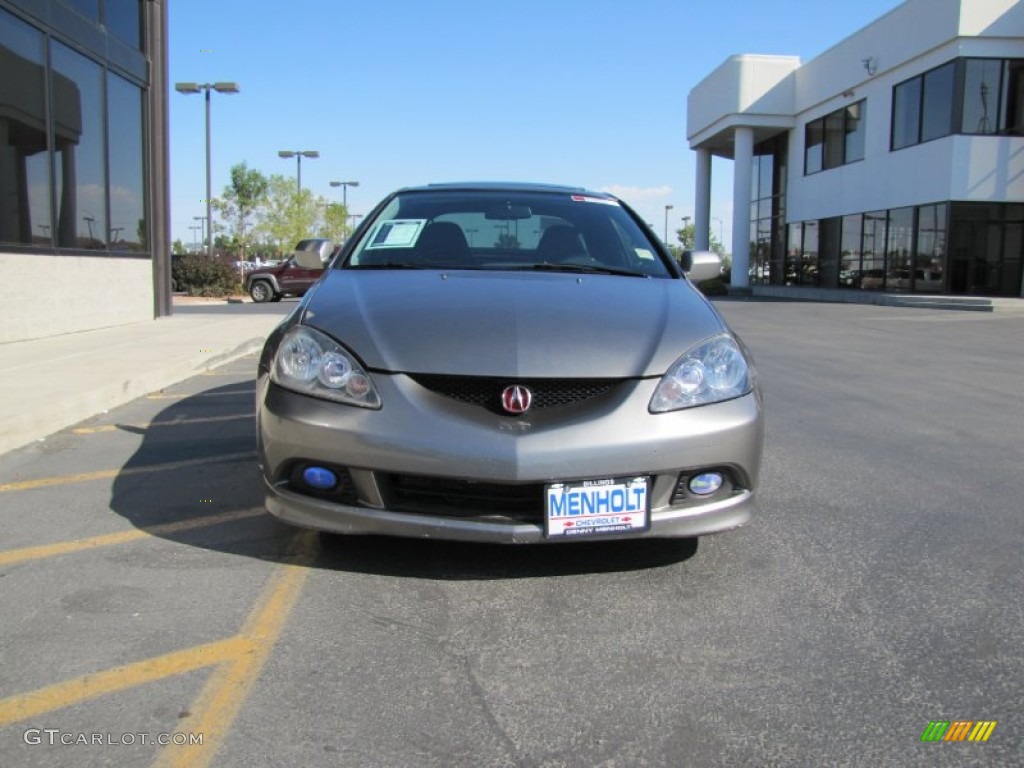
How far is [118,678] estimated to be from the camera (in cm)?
248

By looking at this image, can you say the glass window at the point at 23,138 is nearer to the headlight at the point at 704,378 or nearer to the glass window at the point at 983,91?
the headlight at the point at 704,378

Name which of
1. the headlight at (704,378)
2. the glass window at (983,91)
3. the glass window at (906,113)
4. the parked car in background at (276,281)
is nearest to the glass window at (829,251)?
the glass window at (906,113)

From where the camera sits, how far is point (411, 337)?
3.10 meters

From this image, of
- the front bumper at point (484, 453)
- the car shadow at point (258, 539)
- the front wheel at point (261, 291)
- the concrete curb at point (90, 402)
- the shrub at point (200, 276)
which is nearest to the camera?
the front bumper at point (484, 453)

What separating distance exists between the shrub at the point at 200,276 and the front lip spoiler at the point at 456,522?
27069mm

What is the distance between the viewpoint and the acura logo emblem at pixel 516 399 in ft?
9.61

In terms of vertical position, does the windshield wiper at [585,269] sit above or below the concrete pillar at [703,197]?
below

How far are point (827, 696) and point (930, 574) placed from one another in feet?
3.86

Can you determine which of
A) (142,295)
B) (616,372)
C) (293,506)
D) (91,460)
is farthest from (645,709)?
(142,295)

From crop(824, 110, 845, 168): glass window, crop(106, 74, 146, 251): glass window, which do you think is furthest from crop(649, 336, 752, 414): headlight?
crop(824, 110, 845, 168): glass window

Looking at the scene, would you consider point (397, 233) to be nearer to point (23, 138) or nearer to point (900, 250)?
point (23, 138)

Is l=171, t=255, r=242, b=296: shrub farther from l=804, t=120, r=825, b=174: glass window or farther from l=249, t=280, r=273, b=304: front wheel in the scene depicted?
l=804, t=120, r=825, b=174: glass window

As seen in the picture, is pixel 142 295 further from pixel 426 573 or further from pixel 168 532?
pixel 426 573

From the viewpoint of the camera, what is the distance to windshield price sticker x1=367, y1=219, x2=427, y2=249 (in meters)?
4.28
